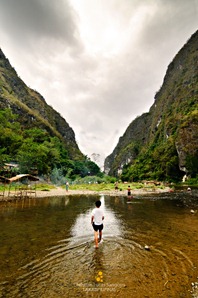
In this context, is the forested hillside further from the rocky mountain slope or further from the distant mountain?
the distant mountain

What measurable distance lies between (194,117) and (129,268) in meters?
83.2

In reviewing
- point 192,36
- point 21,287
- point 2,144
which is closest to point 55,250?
point 21,287

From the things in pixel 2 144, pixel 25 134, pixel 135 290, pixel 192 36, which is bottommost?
pixel 135 290

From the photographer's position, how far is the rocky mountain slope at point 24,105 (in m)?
103

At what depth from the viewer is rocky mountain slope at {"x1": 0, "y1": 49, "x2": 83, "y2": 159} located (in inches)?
4060

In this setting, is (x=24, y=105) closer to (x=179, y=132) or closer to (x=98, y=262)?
(x=179, y=132)

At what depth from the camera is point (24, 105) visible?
117 m

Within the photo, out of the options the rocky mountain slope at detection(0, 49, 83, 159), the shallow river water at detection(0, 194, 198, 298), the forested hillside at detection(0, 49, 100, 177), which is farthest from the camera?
the rocky mountain slope at detection(0, 49, 83, 159)

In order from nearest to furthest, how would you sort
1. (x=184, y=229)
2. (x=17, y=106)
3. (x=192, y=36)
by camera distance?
1. (x=184, y=229)
2. (x=17, y=106)
3. (x=192, y=36)

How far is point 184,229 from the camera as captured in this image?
11.7 meters

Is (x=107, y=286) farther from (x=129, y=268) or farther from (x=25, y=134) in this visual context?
(x=25, y=134)

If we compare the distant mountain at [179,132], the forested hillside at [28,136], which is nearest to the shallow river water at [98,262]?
the forested hillside at [28,136]

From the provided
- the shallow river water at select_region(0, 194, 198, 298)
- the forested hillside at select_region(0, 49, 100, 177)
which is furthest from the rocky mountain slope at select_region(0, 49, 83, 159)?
the shallow river water at select_region(0, 194, 198, 298)

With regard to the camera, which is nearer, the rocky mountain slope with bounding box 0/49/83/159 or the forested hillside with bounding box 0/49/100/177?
the forested hillside with bounding box 0/49/100/177
